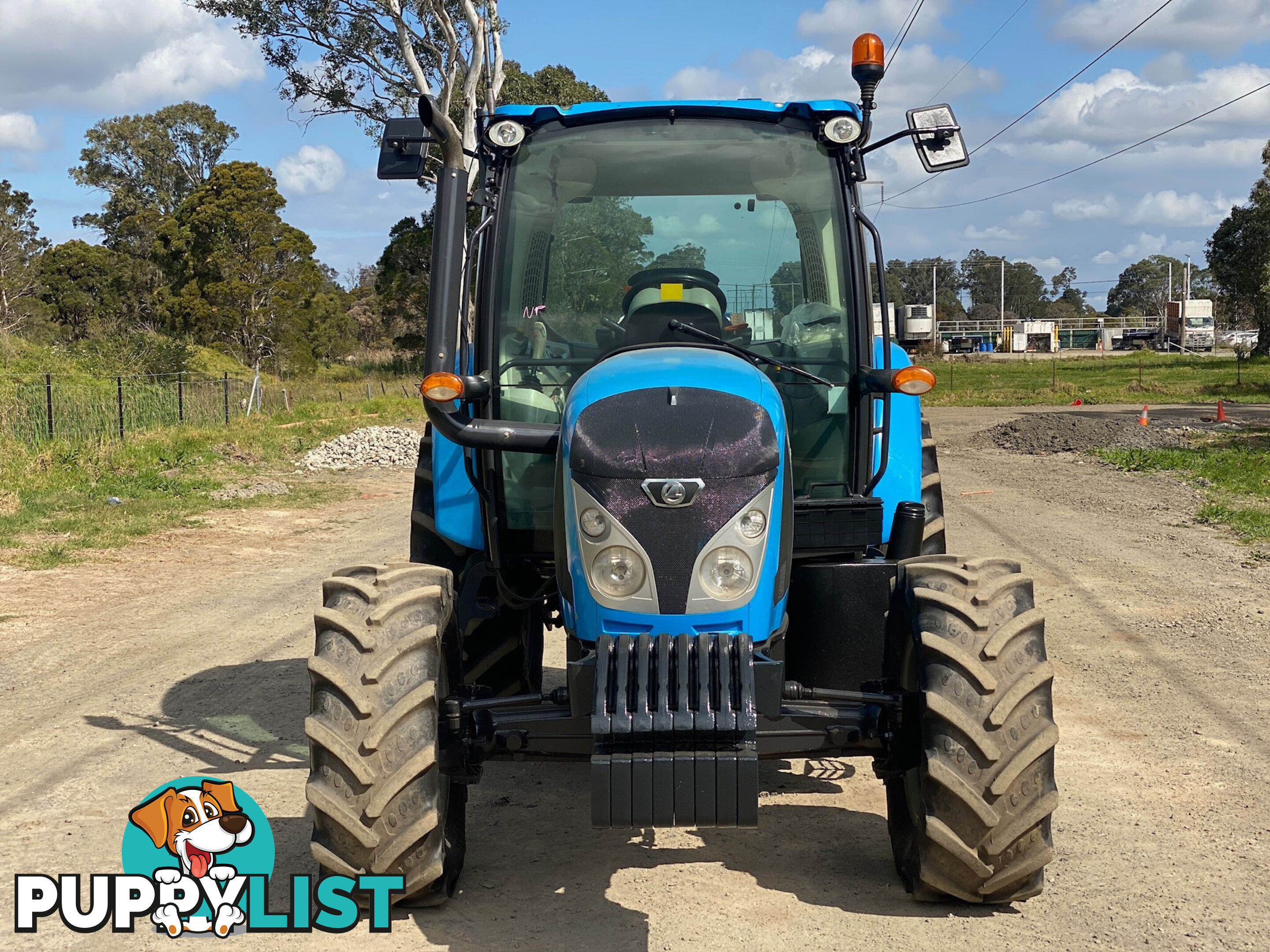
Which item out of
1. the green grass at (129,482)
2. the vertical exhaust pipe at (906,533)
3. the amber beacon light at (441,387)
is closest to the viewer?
the amber beacon light at (441,387)

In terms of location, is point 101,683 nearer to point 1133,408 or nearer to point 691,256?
point 691,256

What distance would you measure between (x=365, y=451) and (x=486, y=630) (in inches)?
675

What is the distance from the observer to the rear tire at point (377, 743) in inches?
153

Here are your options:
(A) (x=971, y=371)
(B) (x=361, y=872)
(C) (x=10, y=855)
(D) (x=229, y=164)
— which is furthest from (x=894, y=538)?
(A) (x=971, y=371)

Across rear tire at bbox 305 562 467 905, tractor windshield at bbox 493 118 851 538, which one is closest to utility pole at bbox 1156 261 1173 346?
tractor windshield at bbox 493 118 851 538

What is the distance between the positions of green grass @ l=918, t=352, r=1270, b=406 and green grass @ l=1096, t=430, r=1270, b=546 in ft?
31.3

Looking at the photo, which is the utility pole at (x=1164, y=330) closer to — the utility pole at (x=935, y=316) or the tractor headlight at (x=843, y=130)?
the utility pole at (x=935, y=316)

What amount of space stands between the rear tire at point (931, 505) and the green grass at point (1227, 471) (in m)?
6.81

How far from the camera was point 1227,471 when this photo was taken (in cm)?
1764

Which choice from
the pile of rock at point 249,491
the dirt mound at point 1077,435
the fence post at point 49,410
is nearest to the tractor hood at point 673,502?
the pile of rock at point 249,491

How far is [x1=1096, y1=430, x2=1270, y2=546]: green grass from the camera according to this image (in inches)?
530

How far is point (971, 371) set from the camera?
55.5 metres

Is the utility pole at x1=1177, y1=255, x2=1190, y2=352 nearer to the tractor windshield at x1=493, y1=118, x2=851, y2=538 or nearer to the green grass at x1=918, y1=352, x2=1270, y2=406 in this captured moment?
the green grass at x1=918, y1=352, x2=1270, y2=406

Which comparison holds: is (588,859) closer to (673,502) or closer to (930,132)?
(673,502)
